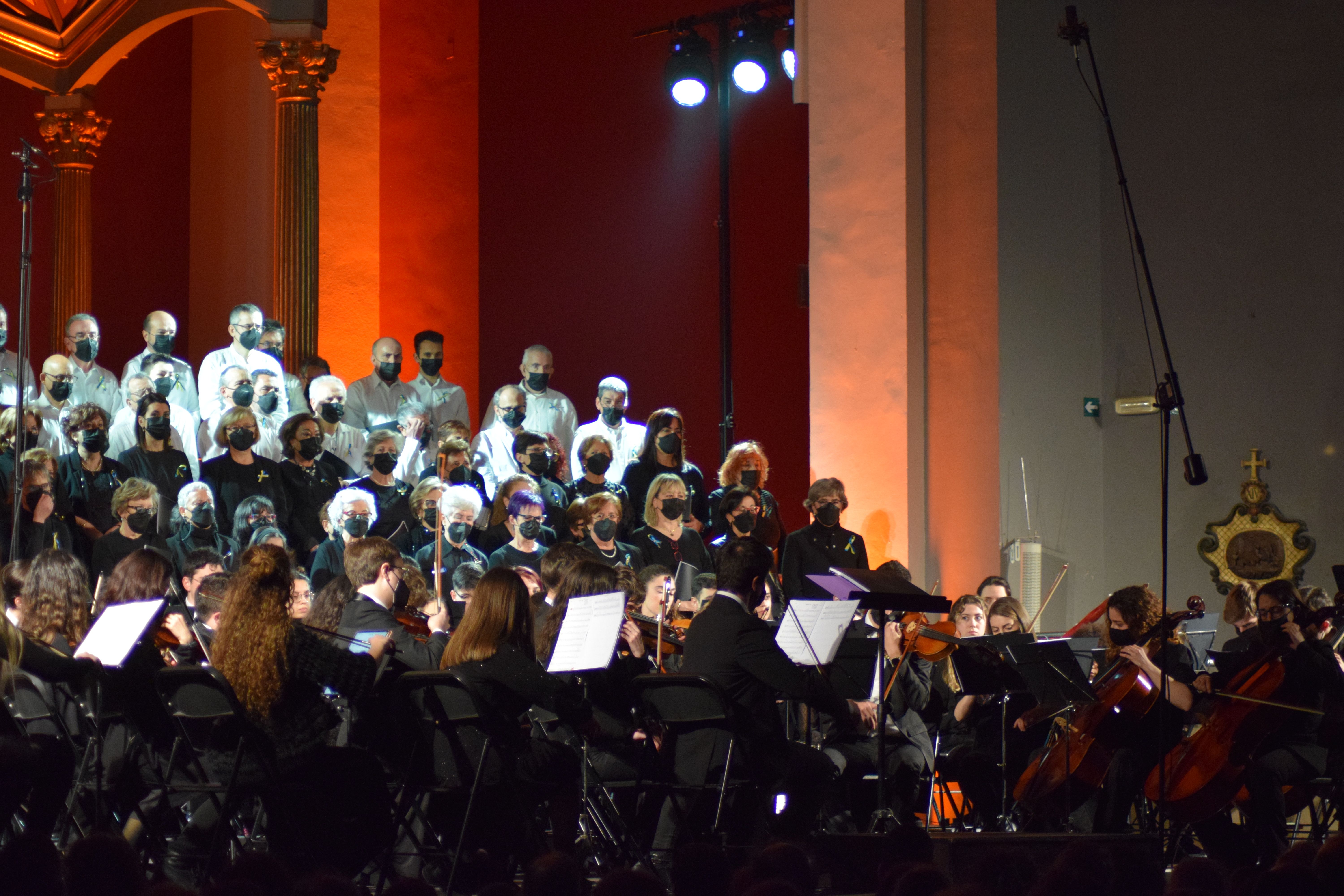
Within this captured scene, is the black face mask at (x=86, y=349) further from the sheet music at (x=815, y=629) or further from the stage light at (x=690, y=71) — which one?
the sheet music at (x=815, y=629)

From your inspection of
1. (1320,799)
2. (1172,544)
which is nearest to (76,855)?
(1320,799)

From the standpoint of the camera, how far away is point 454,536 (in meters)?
8.12

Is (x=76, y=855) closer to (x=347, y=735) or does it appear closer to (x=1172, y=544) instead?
(x=347, y=735)

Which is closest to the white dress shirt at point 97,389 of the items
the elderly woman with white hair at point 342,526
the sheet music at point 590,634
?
the elderly woman with white hair at point 342,526

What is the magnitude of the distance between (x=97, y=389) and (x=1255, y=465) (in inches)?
283

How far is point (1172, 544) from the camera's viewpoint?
1073cm

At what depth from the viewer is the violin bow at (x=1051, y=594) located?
955 cm

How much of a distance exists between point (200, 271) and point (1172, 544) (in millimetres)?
8554

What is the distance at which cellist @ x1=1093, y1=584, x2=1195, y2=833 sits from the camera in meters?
6.36

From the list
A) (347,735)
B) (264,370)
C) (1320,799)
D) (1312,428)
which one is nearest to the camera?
(347,735)

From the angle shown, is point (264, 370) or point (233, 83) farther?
point (233, 83)

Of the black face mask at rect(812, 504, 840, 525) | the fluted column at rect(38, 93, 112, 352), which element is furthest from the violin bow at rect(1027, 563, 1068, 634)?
the fluted column at rect(38, 93, 112, 352)

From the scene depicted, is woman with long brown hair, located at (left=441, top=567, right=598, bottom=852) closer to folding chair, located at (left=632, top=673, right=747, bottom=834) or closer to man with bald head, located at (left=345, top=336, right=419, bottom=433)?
folding chair, located at (left=632, top=673, right=747, bottom=834)

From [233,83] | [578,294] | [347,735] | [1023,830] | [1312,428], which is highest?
[233,83]
